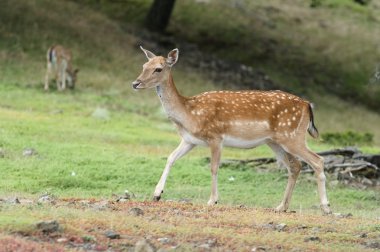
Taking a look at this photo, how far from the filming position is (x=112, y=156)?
64.1 ft

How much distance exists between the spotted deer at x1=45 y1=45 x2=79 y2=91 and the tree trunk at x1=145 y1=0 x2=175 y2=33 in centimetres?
911

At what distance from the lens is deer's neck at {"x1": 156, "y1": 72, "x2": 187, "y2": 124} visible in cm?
1409

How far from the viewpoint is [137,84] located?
14.0 metres

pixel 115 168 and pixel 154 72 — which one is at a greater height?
pixel 154 72

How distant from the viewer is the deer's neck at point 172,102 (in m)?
14.1

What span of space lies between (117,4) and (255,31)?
22.5 ft

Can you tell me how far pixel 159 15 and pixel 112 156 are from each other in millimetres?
21390

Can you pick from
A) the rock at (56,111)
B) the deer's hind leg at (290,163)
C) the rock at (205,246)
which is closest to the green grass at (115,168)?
the rock at (56,111)

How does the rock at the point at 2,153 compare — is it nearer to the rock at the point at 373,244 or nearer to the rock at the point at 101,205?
the rock at the point at 101,205

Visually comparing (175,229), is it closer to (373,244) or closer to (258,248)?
(258,248)

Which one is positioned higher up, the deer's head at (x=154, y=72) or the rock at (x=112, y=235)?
the deer's head at (x=154, y=72)

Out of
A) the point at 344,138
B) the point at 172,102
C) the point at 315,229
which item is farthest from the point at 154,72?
the point at 344,138

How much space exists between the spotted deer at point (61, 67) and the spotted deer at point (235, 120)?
1658cm

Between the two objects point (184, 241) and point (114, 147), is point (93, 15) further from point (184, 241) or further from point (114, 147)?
point (184, 241)
